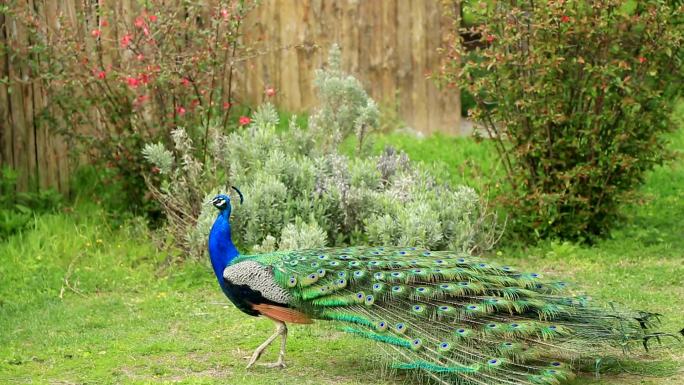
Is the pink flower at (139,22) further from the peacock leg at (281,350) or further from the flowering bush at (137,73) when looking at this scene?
the peacock leg at (281,350)

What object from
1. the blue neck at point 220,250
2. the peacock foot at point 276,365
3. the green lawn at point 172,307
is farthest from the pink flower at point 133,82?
the peacock foot at point 276,365

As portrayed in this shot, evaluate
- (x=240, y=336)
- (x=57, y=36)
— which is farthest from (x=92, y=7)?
(x=240, y=336)

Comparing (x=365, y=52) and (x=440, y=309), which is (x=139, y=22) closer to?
(x=365, y=52)

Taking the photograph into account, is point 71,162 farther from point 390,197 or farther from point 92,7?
point 390,197

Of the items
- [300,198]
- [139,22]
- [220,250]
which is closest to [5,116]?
[139,22]

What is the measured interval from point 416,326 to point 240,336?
189 cm

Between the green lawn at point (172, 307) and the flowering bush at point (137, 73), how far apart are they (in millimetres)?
746

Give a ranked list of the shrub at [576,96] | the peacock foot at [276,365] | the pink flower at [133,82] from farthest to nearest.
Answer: the pink flower at [133,82]
the shrub at [576,96]
the peacock foot at [276,365]

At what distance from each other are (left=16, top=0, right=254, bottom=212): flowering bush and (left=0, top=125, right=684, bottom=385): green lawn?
746mm

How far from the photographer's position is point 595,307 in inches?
255

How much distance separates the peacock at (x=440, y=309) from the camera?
243 inches

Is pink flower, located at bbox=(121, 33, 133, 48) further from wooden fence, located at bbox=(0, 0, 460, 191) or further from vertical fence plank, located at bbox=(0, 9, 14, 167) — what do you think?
wooden fence, located at bbox=(0, 0, 460, 191)

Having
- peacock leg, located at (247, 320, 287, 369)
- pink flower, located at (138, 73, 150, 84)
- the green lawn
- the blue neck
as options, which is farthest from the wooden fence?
peacock leg, located at (247, 320, 287, 369)

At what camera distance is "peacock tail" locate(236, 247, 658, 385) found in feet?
20.2
